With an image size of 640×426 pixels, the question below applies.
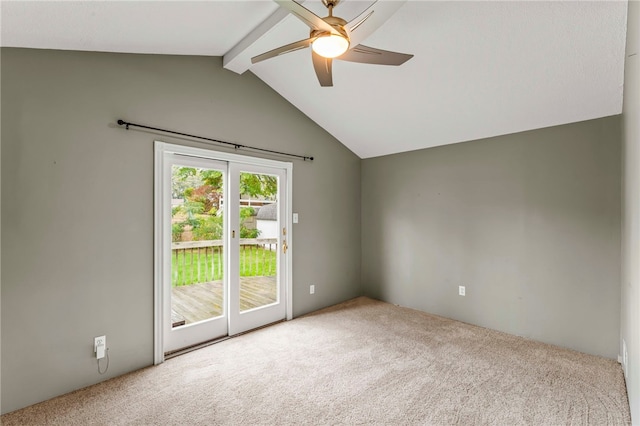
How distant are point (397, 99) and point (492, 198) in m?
1.58

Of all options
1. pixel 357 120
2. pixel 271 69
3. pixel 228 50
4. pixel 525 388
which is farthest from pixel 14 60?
pixel 525 388

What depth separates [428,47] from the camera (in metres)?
2.49

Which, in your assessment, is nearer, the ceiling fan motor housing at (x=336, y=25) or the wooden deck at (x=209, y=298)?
the ceiling fan motor housing at (x=336, y=25)

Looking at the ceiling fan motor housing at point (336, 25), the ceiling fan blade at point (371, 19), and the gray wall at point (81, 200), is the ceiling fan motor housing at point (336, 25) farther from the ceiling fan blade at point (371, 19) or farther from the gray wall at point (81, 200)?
the gray wall at point (81, 200)

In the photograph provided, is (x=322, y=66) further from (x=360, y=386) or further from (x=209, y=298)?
(x=209, y=298)

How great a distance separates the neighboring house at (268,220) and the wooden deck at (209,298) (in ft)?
1.80

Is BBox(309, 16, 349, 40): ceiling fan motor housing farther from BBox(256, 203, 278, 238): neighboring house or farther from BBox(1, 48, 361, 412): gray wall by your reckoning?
BBox(256, 203, 278, 238): neighboring house

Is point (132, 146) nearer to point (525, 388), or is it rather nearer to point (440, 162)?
point (440, 162)

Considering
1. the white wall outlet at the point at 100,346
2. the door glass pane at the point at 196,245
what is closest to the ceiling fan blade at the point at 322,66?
Answer: the door glass pane at the point at 196,245

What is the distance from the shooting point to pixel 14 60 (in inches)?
82.3

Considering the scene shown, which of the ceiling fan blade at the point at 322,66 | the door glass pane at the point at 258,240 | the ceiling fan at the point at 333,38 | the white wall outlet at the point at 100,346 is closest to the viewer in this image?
the ceiling fan at the point at 333,38

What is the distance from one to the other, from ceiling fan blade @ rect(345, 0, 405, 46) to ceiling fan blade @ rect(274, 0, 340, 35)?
13 centimetres

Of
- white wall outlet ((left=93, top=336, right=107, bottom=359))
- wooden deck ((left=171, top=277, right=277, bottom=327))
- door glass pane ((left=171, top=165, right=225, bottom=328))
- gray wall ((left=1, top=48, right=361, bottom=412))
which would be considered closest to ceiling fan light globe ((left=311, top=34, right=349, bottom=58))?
gray wall ((left=1, top=48, right=361, bottom=412))

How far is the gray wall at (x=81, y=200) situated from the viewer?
2.11m
